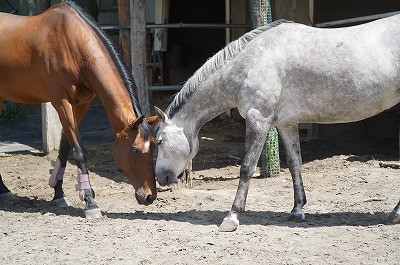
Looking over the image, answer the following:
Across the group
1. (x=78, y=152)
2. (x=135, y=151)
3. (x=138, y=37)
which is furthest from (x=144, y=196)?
(x=138, y=37)

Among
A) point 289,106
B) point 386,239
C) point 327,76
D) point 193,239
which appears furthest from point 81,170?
point 386,239

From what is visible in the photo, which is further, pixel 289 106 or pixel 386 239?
pixel 289 106

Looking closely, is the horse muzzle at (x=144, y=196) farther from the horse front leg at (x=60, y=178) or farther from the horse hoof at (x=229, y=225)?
the horse front leg at (x=60, y=178)

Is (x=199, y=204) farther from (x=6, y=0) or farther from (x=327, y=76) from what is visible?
(x=6, y=0)

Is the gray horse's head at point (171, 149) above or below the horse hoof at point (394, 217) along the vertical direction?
above

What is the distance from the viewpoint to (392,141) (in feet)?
28.6

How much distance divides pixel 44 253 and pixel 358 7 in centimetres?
686

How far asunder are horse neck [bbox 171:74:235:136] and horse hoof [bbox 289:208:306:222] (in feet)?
3.18

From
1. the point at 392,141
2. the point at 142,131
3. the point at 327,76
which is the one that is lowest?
the point at 392,141

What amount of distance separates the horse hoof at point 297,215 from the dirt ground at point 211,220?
57 millimetres

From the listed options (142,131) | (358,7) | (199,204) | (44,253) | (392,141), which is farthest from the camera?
(358,7)

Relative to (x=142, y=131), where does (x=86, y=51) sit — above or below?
above

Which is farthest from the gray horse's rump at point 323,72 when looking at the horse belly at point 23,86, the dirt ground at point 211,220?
the horse belly at point 23,86

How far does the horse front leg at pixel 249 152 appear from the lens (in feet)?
15.8
